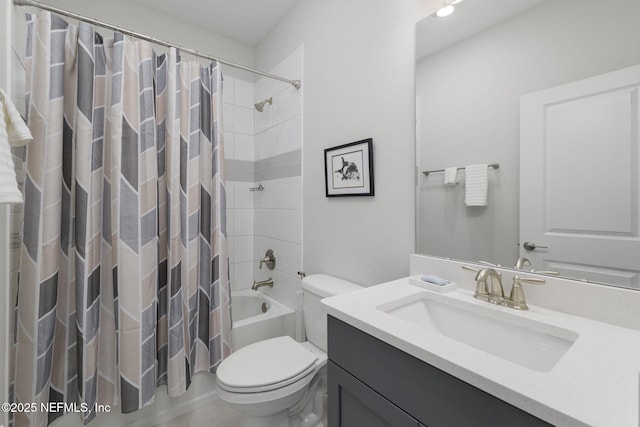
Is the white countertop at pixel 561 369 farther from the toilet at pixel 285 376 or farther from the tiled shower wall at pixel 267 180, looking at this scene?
the tiled shower wall at pixel 267 180

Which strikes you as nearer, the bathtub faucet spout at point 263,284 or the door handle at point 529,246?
the door handle at point 529,246

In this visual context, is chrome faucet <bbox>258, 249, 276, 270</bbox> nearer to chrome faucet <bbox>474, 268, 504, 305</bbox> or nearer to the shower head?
the shower head

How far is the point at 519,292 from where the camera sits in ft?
2.83

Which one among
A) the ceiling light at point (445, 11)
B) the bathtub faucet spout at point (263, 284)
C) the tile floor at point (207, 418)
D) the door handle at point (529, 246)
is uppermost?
the ceiling light at point (445, 11)

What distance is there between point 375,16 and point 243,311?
217 centimetres

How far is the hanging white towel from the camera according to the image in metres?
0.73

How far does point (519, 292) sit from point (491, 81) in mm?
734

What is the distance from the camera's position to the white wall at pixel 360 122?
1251mm

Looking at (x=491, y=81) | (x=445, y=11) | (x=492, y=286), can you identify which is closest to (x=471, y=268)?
(x=492, y=286)

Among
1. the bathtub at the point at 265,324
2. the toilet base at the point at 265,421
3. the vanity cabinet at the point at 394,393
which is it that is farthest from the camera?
the bathtub at the point at 265,324

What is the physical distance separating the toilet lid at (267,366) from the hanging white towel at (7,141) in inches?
37.2

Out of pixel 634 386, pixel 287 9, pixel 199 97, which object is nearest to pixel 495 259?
pixel 634 386

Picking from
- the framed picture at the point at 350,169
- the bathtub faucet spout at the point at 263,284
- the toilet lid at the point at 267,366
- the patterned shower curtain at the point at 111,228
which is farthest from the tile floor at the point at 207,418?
the framed picture at the point at 350,169

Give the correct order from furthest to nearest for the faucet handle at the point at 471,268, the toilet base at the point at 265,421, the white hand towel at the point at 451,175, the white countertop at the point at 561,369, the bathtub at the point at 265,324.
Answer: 1. the bathtub at the point at 265,324
2. the toilet base at the point at 265,421
3. the white hand towel at the point at 451,175
4. the faucet handle at the point at 471,268
5. the white countertop at the point at 561,369
